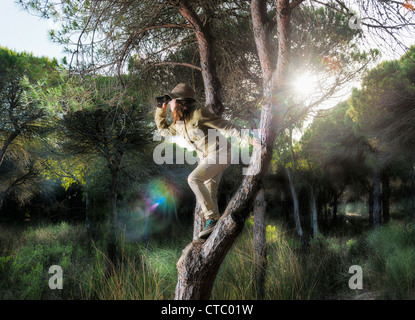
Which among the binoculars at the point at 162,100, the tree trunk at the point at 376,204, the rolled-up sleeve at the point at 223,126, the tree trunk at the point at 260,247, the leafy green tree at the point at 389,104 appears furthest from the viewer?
the tree trunk at the point at 376,204

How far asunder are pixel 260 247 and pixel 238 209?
3.92 m

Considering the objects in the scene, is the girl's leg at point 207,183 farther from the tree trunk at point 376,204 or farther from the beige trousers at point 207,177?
the tree trunk at point 376,204

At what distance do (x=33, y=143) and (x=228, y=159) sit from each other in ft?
35.8

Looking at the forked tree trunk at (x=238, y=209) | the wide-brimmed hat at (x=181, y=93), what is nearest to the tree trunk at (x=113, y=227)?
the forked tree trunk at (x=238, y=209)

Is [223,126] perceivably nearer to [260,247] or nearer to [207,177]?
[207,177]

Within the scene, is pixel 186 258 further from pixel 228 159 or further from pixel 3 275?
pixel 3 275

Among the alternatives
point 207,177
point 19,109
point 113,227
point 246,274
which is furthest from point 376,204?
point 19,109

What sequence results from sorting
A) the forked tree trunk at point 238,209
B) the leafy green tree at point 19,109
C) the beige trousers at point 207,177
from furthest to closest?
1. the leafy green tree at point 19,109
2. the forked tree trunk at point 238,209
3. the beige trousers at point 207,177

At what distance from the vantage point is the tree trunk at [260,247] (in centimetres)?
505

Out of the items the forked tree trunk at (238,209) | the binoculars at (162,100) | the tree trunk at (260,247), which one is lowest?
the tree trunk at (260,247)

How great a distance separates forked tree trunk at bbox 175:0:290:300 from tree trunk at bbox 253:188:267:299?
86.5 inches

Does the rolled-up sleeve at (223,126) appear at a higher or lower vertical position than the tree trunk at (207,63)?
lower

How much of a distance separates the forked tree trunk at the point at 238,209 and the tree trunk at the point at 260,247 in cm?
220

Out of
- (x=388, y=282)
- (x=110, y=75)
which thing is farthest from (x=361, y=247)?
(x=110, y=75)
